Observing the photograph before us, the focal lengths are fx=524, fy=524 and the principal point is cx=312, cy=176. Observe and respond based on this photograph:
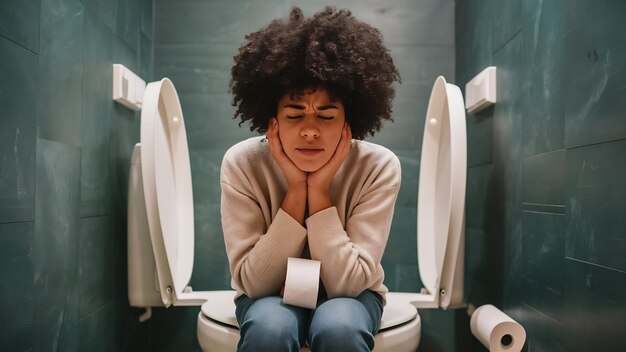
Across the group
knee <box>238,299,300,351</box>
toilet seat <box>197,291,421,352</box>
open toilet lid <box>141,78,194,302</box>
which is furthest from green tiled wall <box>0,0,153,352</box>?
knee <box>238,299,300,351</box>

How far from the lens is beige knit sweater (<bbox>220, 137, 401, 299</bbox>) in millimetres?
1071

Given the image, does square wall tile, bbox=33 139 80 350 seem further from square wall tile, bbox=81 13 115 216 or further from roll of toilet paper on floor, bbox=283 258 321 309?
roll of toilet paper on floor, bbox=283 258 321 309

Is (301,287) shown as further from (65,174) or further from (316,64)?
(65,174)

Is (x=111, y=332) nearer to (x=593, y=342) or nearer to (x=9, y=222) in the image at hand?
(x=9, y=222)

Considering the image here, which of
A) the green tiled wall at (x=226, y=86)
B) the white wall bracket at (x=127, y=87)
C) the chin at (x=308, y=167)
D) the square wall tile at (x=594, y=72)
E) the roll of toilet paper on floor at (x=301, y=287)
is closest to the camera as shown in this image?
the square wall tile at (x=594, y=72)

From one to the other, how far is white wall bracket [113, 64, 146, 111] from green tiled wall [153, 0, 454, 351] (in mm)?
229

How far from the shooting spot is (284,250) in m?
1.09

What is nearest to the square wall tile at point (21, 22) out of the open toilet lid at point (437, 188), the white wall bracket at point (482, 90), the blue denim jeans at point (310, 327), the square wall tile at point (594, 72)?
the blue denim jeans at point (310, 327)

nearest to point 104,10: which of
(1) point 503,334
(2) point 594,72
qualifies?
(2) point 594,72

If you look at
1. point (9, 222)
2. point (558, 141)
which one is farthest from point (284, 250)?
point (558, 141)

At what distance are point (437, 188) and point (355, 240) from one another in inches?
22.6

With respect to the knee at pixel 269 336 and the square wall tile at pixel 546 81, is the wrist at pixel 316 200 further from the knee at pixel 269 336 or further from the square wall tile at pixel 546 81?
A: the square wall tile at pixel 546 81

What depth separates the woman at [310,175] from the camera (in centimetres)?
107

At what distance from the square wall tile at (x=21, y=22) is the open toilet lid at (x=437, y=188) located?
93 cm
